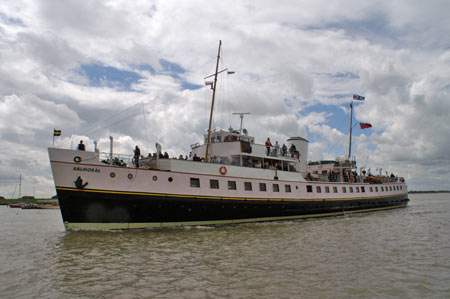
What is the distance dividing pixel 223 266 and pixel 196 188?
9082 mm

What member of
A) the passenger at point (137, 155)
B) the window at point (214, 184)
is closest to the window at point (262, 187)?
the window at point (214, 184)

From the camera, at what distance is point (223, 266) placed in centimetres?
1044

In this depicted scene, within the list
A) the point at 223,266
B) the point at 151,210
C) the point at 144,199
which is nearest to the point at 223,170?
the point at 151,210

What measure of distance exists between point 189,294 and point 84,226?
10.7m

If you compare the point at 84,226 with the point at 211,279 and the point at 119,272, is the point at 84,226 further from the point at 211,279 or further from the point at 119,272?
the point at 211,279

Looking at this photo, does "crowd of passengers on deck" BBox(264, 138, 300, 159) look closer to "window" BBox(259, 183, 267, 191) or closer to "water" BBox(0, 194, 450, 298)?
"window" BBox(259, 183, 267, 191)

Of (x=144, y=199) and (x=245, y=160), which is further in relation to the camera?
(x=245, y=160)

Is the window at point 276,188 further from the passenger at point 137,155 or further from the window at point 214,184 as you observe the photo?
the passenger at point 137,155

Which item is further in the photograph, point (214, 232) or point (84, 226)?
point (214, 232)

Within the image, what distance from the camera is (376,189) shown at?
122 ft

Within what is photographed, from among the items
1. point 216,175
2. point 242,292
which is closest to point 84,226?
point 216,175

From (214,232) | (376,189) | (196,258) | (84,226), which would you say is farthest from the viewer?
(376,189)

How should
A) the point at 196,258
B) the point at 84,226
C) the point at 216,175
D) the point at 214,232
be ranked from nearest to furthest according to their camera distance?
the point at 196,258 < the point at 84,226 < the point at 214,232 < the point at 216,175

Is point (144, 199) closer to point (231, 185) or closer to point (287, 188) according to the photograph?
point (231, 185)
